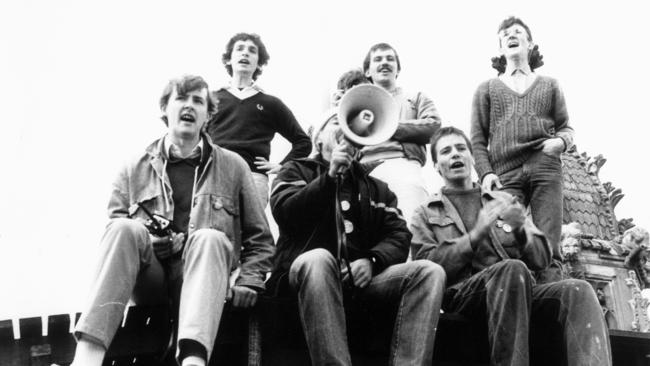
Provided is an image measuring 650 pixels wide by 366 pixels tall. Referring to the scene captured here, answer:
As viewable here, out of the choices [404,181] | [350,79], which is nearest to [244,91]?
[350,79]

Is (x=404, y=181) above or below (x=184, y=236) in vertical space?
above

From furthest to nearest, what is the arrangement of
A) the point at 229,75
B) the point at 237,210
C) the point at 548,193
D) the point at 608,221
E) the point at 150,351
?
1. the point at 608,221
2. the point at 229,75
3. the point at 548,193
4. the point at 237,210
5. the point at 150,351

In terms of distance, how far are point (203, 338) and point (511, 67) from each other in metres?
4.08

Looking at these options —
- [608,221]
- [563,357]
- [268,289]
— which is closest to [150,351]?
[268,289]

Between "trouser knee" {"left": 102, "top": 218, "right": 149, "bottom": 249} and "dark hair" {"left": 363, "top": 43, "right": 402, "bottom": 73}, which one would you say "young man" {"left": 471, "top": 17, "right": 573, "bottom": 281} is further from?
"trouser knee" {"left": 102, "top": 218, "right": 149, "bottom": 249}

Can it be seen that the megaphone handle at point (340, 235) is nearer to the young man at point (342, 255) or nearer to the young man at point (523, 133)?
the young man at point (342, 255)

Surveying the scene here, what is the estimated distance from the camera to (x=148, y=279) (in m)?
4.67

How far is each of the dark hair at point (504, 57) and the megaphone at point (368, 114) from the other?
2289 millimetres

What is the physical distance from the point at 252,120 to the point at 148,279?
7.70ft

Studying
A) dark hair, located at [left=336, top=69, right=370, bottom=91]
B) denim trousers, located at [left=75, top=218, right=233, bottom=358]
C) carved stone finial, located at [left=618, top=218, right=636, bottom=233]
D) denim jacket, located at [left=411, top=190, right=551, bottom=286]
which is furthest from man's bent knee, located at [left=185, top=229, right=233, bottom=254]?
carved stone finial, located at [left=618, top=218, right=636, bottom=233]

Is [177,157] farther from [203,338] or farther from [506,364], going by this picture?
[506,364]

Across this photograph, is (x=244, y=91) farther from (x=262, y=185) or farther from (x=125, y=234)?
(x=125, y=234)

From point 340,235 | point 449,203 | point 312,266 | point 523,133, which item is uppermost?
point 523,133

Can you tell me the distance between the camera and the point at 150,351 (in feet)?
16.0
